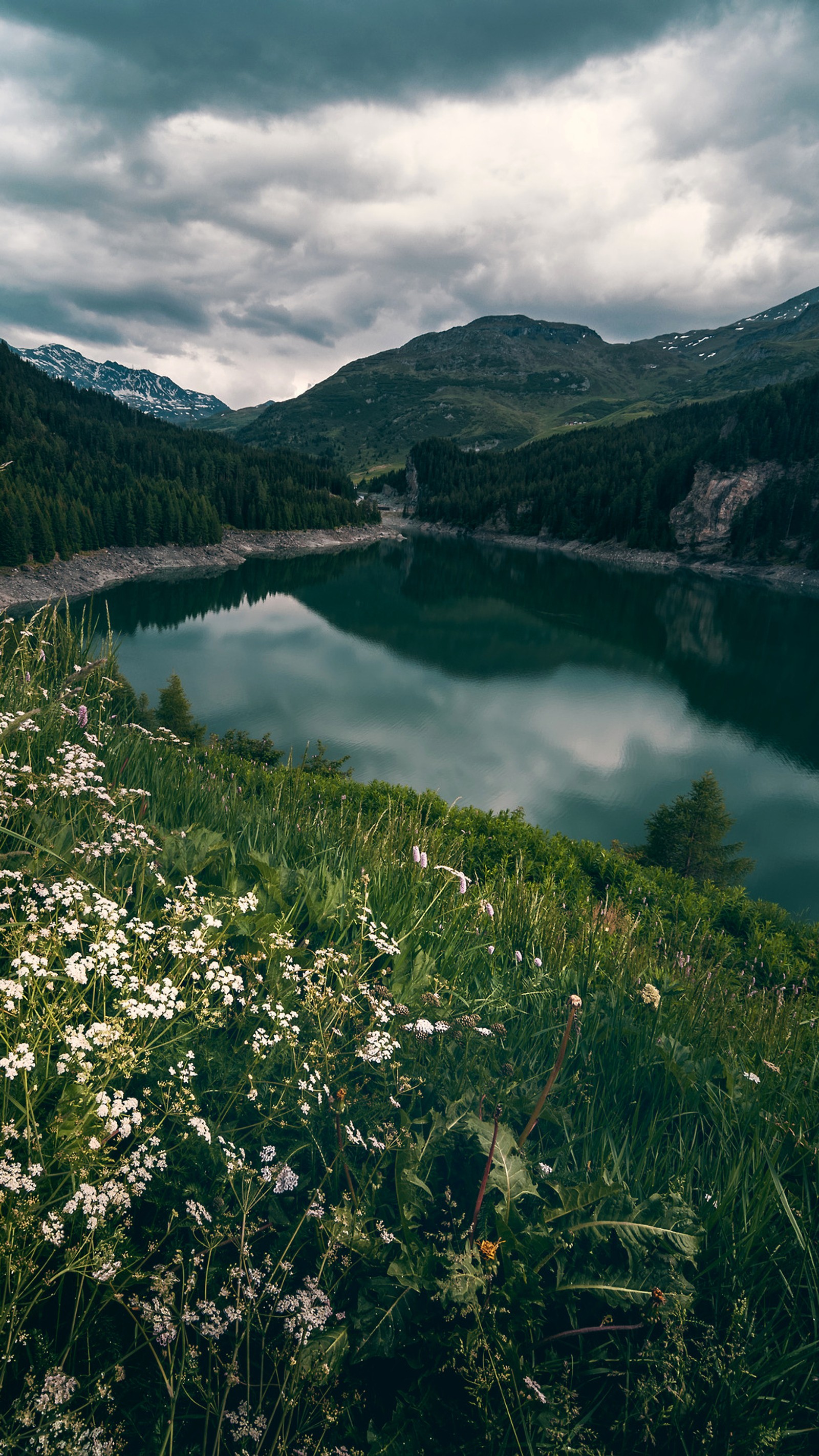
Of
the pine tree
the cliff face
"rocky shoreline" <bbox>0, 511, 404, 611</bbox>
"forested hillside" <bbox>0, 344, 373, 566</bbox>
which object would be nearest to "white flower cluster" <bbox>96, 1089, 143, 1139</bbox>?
the pine tree

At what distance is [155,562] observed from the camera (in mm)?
91250

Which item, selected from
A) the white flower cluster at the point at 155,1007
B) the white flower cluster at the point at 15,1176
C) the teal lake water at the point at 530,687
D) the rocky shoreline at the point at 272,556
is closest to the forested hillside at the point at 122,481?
the rocky shoreline at the point at 272,556

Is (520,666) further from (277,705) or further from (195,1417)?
(195,1417)

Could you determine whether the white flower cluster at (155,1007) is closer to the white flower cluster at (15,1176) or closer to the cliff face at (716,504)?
the white flower cluster at (15,1176)

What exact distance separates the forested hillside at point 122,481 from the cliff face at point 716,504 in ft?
246

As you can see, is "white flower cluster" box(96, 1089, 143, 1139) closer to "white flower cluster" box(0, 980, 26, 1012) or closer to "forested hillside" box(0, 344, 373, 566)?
"white flower cluster" box(0, 980, 26, 1012)

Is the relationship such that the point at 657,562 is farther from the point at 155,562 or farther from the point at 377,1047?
the point at 377,1047

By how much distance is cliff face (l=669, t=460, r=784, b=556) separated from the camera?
12419cm

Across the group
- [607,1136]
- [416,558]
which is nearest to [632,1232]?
[607,1136]

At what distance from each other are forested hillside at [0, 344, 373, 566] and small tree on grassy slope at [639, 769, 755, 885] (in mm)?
67348

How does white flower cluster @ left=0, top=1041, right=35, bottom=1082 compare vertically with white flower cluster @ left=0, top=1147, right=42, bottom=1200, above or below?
above

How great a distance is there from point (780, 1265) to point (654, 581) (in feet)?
363

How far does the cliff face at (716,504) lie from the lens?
124 metres

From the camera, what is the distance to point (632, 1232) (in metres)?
2.15
